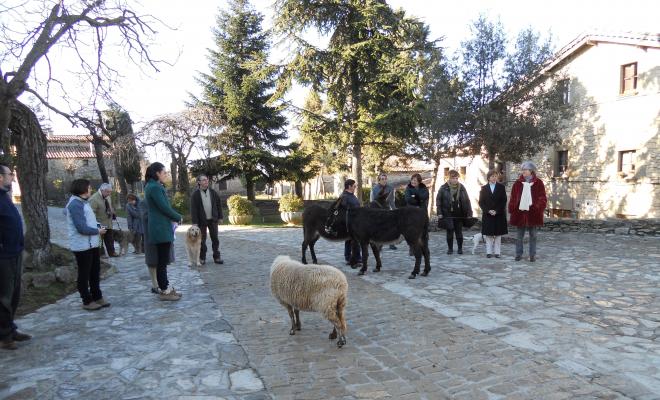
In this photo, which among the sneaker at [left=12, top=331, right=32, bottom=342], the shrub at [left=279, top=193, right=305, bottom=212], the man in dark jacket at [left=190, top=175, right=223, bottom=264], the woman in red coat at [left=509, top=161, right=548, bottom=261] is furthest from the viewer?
the shrub at [left=279, top=193, right=305, bottom=212]

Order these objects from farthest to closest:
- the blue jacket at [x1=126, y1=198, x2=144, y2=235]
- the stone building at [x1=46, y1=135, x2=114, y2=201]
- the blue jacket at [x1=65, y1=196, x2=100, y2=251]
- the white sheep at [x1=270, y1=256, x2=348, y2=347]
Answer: the stone building at [x1=46, y1=135, x2=114, y2=201], the blue jacket at [x1=126, y1=198, x2=144, y2=235], the blue jacket at [x1=65, y1=196, x2=100, y2=251], the white sheep at [x1=270, y1=256, x2=348, y2=347]

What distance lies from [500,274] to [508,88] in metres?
7.81

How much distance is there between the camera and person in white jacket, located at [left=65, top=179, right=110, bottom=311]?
5520 mm

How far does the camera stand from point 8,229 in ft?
14.5

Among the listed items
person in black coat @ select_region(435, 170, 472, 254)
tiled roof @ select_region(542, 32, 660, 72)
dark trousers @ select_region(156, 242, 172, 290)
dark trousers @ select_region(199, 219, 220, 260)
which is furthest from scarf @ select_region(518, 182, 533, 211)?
tiled roof @ select_region(542, 32, 660, 72)

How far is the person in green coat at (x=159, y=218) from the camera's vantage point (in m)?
6.02

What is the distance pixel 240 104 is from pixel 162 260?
789 inches

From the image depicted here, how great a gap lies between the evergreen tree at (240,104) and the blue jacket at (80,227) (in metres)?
19.6

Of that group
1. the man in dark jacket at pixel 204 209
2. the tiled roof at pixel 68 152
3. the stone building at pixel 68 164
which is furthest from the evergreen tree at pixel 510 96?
the tiled roof at pixel 68 152

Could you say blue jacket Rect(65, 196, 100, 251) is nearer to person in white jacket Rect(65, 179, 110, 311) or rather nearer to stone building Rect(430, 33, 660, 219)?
person in white jacket Rect(65, 179, 110, 311)

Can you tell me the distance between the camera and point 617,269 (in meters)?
7.93

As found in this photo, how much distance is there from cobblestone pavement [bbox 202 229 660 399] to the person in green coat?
42.3 inches

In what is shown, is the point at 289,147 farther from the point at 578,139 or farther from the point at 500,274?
the point at 500,274

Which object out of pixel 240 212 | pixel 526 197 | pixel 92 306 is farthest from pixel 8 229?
pixel 240 212
